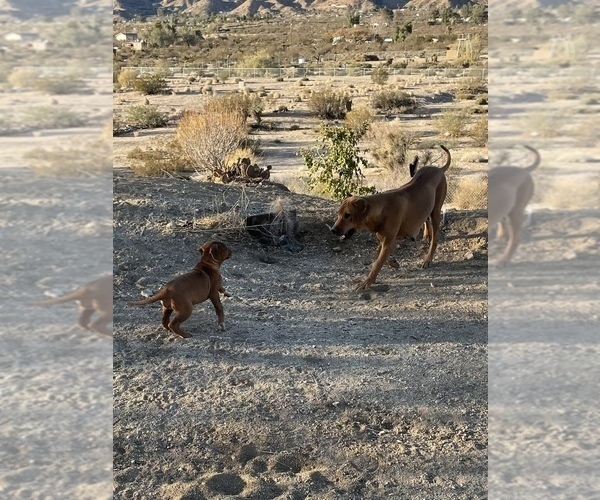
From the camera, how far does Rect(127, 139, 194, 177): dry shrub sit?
14.6 metres

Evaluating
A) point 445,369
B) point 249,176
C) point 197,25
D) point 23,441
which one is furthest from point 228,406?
point 197,25

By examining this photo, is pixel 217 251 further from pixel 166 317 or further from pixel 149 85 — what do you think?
pixel 149 85

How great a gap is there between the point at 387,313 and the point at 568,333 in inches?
207

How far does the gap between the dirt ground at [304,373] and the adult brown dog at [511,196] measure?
2738 millimetres

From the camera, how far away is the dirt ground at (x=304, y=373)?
3.98m

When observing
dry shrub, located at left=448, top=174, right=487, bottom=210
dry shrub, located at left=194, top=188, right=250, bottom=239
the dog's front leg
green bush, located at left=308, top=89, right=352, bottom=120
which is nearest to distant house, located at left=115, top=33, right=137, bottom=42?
green bush, located at left=308, top=89, right=352, bottom=120

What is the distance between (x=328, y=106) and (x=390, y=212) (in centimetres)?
2205

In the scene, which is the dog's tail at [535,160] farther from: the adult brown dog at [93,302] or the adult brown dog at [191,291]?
the adult brown dog at [191,291]

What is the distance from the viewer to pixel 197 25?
299 ft

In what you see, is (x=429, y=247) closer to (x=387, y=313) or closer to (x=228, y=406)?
(x=387, y=313)

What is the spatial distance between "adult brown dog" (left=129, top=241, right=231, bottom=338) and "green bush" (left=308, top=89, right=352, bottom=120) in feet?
74.9

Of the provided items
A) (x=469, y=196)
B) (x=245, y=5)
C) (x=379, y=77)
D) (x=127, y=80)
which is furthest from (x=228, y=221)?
(x=245, y=5)

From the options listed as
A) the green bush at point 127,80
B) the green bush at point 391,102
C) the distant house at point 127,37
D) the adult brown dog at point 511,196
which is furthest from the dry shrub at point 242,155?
the distant house at point 127,37

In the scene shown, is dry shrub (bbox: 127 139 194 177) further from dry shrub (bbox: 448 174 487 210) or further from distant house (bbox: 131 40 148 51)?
distant house (bbox: 131 40 148 51)
